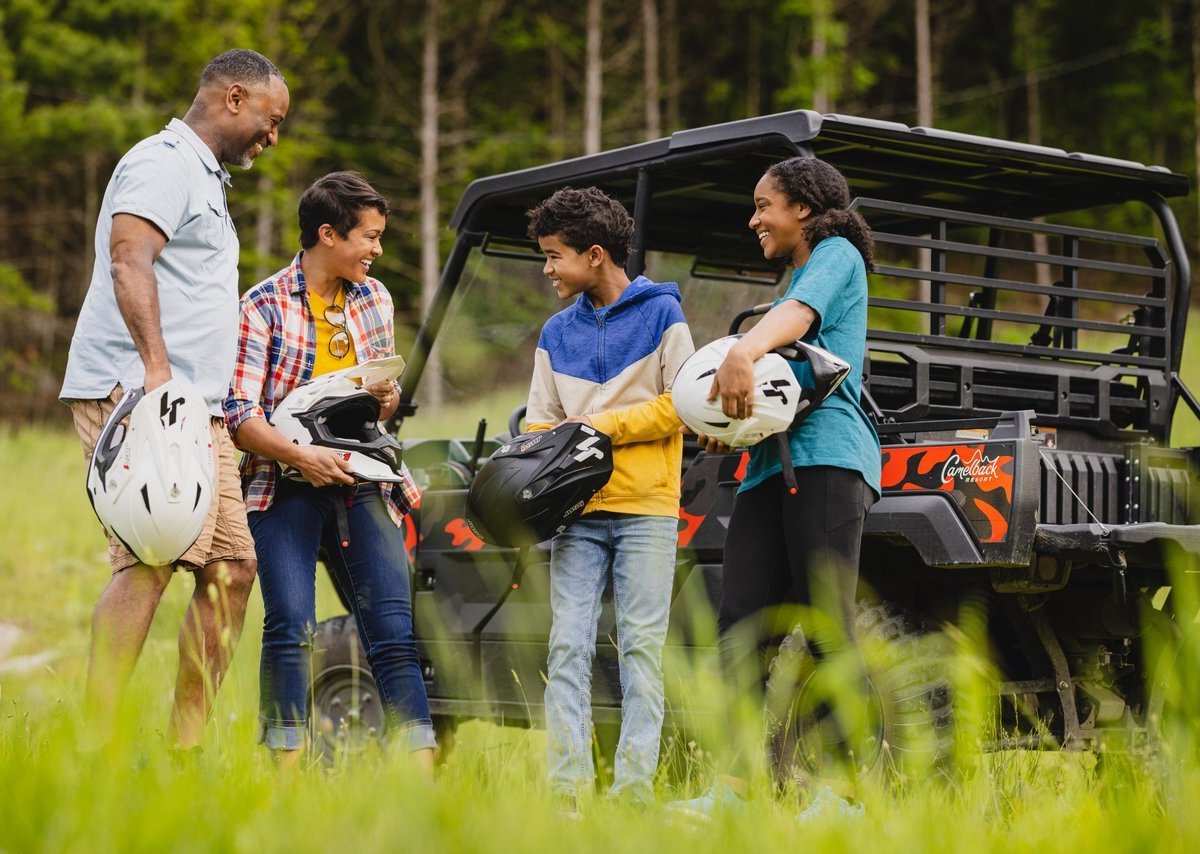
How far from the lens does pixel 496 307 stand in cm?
625

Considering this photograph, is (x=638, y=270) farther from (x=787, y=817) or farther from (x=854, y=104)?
(x=854, y=104)

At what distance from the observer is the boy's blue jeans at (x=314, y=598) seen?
418cm

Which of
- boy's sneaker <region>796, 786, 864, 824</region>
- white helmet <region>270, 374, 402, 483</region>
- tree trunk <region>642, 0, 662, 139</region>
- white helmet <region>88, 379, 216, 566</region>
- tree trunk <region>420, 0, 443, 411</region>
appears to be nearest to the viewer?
boy's sneaker <region>796, 786, 864, 824</region>

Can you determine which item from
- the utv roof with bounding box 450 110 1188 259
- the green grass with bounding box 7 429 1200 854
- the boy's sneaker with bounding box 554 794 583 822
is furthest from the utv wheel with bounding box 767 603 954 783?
the utv roof with bounding box 450 110 1188 259

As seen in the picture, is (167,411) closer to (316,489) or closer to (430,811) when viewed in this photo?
(316,489)

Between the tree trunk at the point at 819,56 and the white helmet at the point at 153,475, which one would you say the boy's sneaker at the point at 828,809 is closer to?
the white helmet at the point at 153,475

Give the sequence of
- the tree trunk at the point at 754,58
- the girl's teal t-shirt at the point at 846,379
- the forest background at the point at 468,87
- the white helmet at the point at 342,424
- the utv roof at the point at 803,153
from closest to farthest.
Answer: the girl's teal t-shirt at the point at 846,379, the white helmet at the point at 342,424, the utv roof at the point at 803,153, the forest background at the point at 468,87, the tree trunk at the point at 754,58

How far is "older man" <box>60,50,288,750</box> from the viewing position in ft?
12.5

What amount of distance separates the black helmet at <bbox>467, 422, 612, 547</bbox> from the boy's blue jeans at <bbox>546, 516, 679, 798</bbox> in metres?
0.13

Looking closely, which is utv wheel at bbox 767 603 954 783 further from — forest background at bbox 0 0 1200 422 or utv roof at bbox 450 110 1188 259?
forest background at bbox 0 0 1200 422

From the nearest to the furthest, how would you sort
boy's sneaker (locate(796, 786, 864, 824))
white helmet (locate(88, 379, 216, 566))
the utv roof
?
boy's sneaker (locate(796, 786, 864, 824)), white helmet (locate(88, 379, 216, 566)), the utv roof

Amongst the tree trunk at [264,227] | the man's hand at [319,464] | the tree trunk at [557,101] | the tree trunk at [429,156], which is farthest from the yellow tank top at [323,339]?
the tree trunk at [557,101]

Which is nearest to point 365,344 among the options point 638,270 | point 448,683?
point 638,270

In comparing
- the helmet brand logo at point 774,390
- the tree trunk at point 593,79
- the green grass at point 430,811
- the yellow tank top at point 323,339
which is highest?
the tree trunk at point 593,79
